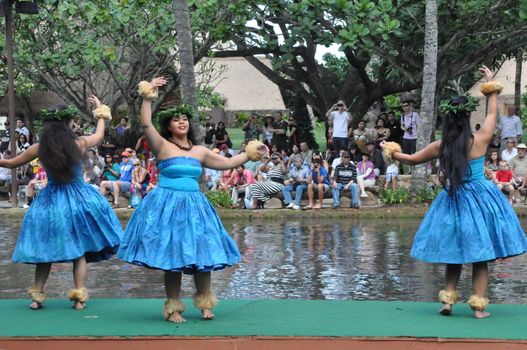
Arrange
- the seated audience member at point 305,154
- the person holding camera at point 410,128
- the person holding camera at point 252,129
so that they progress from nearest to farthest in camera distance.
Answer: the seated audience member at point 305,154, the person holding camera at point 410,128, the person holding camera at point 252,129

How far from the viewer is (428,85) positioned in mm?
18781

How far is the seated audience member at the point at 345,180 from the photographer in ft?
62.5

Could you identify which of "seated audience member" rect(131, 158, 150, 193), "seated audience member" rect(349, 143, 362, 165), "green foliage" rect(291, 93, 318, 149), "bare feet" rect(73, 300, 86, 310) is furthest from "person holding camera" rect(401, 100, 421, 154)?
"bare feet" rect(73, 300, 86, 310)

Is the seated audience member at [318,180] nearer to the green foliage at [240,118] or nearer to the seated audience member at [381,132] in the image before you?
the seated audience member at [381,132]

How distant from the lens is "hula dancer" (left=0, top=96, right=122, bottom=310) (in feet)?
27.2

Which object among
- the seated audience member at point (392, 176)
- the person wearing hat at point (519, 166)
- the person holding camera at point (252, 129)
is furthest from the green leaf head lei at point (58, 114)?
the person holding camera at point (252, 129)

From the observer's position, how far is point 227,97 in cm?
4603

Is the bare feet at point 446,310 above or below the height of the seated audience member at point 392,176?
below

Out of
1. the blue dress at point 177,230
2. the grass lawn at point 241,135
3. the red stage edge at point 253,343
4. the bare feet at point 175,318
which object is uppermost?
the grass lawn at point 241,135

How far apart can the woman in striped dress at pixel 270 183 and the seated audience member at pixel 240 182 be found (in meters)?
0.25

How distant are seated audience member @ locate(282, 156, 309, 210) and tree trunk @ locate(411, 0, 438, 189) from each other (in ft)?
6.49

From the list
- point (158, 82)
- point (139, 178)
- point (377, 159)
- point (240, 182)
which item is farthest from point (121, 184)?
point (158, 82)

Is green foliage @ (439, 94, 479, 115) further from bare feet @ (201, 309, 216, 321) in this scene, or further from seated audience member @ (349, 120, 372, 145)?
seated audience member @ (349, 120, 372, 145)

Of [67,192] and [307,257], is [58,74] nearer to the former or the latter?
[307,257]
